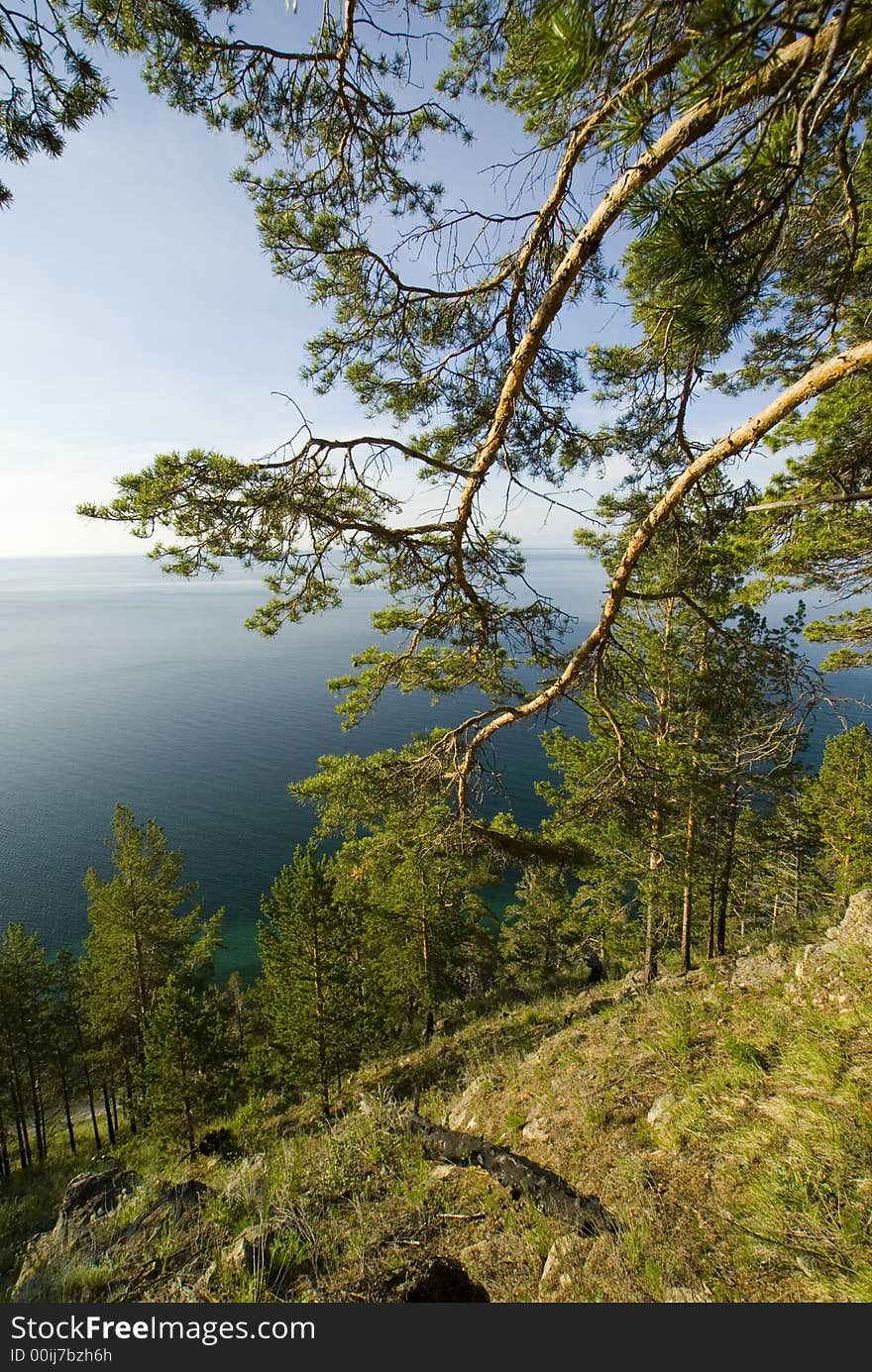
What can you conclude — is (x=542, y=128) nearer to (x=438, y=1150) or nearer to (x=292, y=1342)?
(x=292, y=1342)

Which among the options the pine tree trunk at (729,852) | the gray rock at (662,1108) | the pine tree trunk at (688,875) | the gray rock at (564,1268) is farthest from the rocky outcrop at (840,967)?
the pine tree trunk at (729,852)

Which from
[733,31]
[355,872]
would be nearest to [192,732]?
[355,872]

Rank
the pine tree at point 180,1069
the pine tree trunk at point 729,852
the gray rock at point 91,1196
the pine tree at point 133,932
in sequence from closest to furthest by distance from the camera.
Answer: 1. the gray rock at point 91,1196
2. the pine tree trunk at point 729,852
3. the pine tree at point 180,1069
4. the pine tree at point 133,932

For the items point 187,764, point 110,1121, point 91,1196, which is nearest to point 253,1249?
point 91,1196

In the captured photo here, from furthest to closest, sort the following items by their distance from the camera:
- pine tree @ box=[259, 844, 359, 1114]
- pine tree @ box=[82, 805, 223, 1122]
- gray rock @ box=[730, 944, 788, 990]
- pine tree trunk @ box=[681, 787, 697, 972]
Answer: pine tree @ box=[82, 805, 223, 1122], pine tree @ box=[259, 844, 359, 1114], pine tree trunk @ box=[681, 787, 697, 972], gray rock @ box=[730, 944, 788, 990]

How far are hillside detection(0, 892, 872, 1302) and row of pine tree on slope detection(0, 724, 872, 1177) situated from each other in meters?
3.32

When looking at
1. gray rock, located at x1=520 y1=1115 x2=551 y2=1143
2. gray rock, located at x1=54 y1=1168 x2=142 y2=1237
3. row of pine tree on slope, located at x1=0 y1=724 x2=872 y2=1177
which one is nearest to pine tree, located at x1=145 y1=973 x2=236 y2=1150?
row of pine tree on slope, located at x1=0 y1=724 x2=872 y2=1177

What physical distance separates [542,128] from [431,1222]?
817 centimetres

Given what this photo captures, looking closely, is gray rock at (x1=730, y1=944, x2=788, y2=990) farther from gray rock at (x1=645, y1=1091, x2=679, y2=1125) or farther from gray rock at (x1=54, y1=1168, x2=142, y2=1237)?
gray rock at (x1=54, y1=1168, x2=142, y2=1237)

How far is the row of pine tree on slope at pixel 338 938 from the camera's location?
1262cm

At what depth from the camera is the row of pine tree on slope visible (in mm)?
12617

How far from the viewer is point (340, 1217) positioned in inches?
155

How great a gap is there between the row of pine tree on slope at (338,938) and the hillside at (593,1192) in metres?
3.32

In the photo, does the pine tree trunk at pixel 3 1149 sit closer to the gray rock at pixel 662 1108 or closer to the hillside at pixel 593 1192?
the hillside at pixel 593 1192
